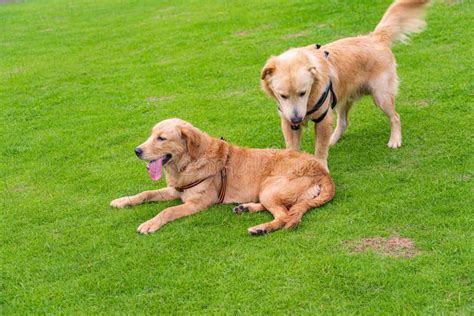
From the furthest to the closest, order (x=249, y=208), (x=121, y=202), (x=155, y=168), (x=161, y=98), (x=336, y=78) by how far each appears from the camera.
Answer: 1. (x=161, y=98)
2. (x=336, y=78)
3. (x=121, y=202)
4. (x=155, y=168)
5. (x=249, y=208)

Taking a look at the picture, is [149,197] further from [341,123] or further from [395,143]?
[395,143]

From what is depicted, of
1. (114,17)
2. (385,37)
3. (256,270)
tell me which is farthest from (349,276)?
(114,17)

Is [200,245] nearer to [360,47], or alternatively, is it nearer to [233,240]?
[233,240]

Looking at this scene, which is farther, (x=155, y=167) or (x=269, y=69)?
(x=269, y=69)

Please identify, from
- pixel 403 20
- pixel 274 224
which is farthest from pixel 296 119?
pixel 403 20

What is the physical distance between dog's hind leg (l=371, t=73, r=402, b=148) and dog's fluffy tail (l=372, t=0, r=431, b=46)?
0.77 meters

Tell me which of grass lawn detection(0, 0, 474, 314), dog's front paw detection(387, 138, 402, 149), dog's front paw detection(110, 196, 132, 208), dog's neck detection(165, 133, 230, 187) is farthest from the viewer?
dog's front paw detection(387, 138, 402, 149)

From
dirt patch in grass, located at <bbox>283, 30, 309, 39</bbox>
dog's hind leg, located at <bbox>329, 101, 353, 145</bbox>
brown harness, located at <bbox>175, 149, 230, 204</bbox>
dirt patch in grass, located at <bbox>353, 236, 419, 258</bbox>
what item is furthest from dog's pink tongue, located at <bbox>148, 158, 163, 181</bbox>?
dirt patch in grass, located at <bbox>283, 30, 309, 39</bbox>

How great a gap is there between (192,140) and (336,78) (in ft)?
6.75

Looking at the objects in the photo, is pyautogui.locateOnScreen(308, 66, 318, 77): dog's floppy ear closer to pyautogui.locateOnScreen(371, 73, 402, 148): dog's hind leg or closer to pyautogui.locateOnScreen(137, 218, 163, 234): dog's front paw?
pyautogui.locateOnScreen(371, 73, 402, 148): dog's hind leg

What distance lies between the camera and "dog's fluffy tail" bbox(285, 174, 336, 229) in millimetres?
5383

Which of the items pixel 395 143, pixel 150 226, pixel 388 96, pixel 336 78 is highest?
pixel 336 78

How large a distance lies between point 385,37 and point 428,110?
4.34 feet

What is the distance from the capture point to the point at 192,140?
20.4 ft
